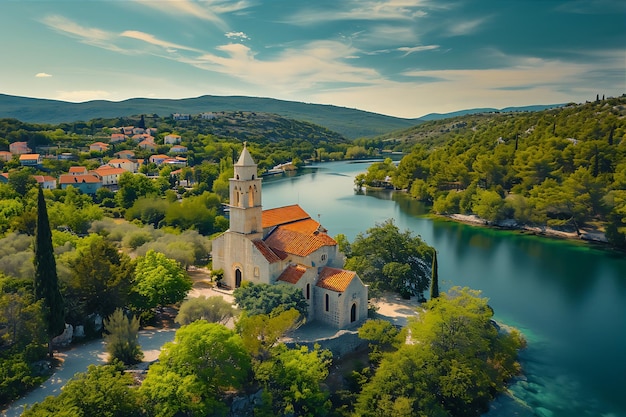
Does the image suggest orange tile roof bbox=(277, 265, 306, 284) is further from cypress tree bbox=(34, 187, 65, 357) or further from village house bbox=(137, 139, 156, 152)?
village house bbox=(137, 139, 156, 152)

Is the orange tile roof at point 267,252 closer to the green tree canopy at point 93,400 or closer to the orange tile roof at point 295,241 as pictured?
the orange tile roof at point 295,241

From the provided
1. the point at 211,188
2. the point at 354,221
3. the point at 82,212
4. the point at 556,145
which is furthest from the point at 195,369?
the point at 556,145

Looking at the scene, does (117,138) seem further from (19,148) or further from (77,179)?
(77,179)

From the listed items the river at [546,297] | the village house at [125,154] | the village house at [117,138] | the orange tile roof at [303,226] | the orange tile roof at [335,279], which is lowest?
the river at [546,297]

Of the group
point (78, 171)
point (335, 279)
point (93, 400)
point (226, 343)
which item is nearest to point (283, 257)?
point (335, 279)

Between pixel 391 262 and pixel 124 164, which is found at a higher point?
pixel 124 164

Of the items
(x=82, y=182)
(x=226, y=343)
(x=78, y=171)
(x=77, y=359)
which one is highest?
(x=78, y=171)

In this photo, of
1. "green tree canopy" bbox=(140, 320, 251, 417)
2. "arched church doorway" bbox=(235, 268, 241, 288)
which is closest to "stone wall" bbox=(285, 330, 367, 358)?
"green tree canopy" bbox=(140, 320, 251, 417)

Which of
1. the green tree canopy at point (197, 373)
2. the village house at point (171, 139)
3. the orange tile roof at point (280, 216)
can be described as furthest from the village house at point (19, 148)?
the green tree canopy at point (197, 373)
